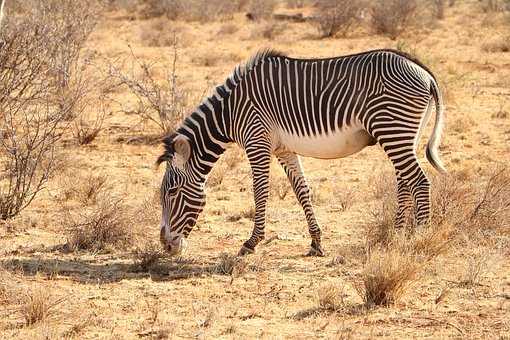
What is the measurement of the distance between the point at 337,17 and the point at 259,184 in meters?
18.9

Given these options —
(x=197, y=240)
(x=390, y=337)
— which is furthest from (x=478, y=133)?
(x=390, y=337)

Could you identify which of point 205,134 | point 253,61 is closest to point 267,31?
point 253,61

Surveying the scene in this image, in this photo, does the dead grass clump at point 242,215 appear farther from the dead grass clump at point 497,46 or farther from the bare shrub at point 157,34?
the dead grass clump at point 497,46

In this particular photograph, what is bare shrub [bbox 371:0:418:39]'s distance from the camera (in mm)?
26594

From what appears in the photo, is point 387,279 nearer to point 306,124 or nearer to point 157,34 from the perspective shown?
point 306,124

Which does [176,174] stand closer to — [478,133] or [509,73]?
[478,133]

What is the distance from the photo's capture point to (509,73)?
19.8 metres

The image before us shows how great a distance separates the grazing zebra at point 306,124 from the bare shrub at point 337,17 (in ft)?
60.0

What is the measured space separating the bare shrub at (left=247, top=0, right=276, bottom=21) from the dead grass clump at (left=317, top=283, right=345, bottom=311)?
80.4 ft

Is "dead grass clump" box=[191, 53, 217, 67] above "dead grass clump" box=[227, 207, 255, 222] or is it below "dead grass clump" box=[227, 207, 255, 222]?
above

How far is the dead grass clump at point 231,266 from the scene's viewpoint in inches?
318

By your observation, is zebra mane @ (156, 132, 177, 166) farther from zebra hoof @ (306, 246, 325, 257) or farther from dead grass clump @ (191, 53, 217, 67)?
dead grass clump @ (191, 53, 217, 67)

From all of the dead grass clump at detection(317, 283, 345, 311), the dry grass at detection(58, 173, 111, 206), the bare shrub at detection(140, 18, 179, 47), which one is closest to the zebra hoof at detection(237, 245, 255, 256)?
the dead grass clump at detection(317, 283, 345, 311)

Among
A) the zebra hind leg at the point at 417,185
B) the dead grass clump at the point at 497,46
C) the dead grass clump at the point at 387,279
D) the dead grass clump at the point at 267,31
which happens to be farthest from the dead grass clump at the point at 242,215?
the dead grass clump at the point at 267,31
